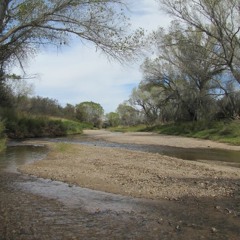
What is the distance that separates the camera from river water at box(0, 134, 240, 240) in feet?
20.2

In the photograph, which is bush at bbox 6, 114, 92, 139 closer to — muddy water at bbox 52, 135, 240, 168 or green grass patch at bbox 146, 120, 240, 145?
green grass patch at bbox 146, 120, 240, 145

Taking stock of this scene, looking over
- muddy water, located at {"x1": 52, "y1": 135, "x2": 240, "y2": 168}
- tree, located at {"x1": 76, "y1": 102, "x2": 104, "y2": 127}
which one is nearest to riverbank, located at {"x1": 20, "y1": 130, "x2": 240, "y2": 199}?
muddy water, located at {"x1": 52, "y1": 135, "x2": 240, "y2": 168}

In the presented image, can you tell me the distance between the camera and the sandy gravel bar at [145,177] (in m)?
9.56

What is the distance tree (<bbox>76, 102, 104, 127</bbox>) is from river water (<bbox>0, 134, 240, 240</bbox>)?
314ft

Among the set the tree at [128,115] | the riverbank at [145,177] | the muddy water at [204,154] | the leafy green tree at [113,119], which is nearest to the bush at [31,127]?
the muddy water at [204,154]

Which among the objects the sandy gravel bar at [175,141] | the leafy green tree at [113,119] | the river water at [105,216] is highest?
the leafy green tree at [113,119]

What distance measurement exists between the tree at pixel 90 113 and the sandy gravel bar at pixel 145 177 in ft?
293

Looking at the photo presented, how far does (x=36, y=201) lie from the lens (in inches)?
331

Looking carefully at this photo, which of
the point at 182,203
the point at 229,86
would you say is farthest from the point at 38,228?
the point at 229,86

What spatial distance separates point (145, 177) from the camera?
11680 mm

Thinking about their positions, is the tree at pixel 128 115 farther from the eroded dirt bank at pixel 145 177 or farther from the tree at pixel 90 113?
the eroded dirt bank at pixel 145 177

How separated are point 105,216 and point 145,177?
4592 millimetres

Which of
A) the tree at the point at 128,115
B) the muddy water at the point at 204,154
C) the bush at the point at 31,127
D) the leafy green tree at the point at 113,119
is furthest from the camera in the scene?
the leafy green tree at the point at 113,119

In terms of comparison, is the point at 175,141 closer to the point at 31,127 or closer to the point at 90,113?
the point at 31,127
